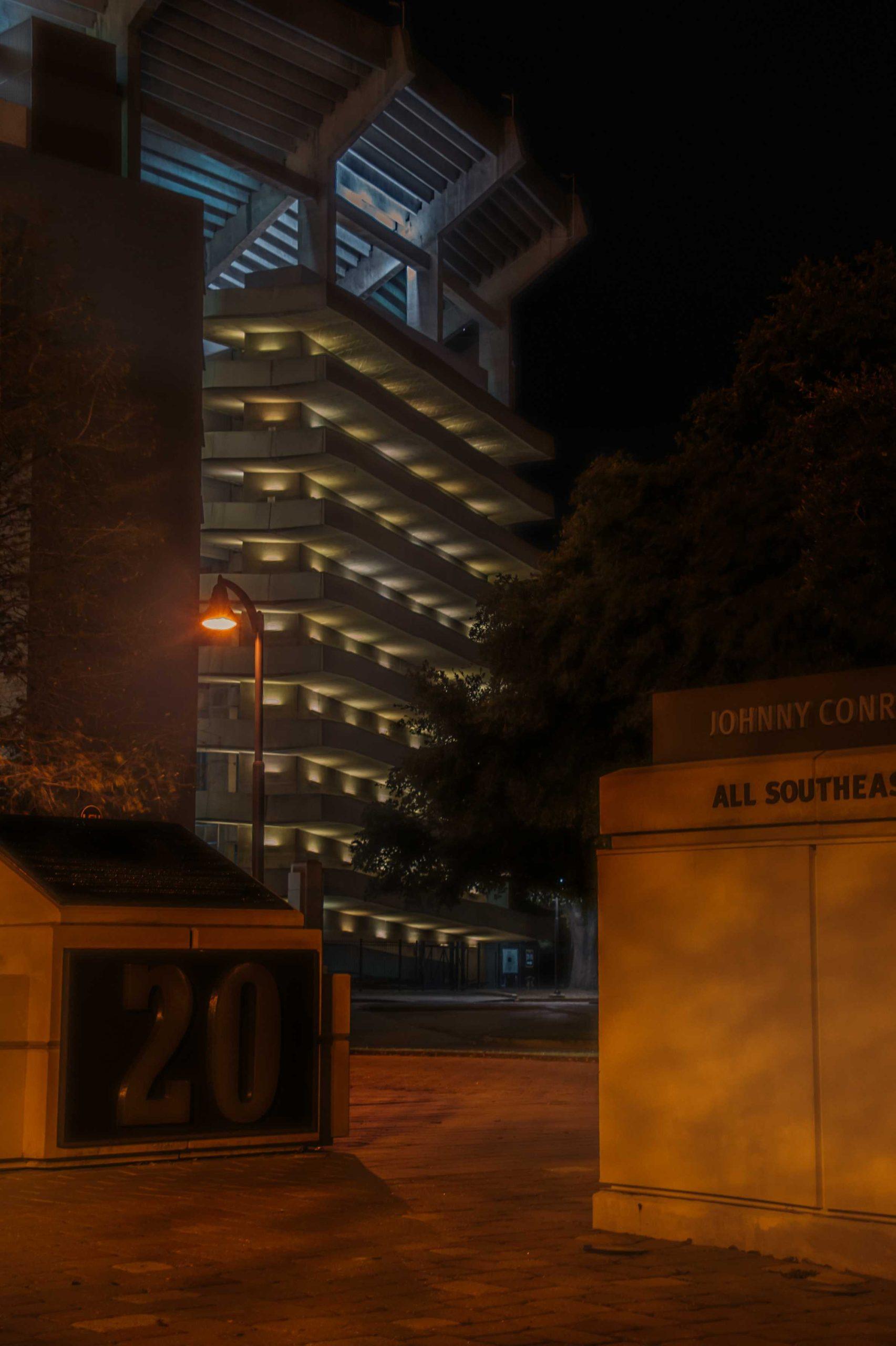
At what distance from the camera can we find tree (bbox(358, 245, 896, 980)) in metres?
19.8

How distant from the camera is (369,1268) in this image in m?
6.90

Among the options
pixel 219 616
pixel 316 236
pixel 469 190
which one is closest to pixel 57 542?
pixel 219 616

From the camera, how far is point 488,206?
266ft

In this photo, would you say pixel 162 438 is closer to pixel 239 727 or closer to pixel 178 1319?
pixel 239 727

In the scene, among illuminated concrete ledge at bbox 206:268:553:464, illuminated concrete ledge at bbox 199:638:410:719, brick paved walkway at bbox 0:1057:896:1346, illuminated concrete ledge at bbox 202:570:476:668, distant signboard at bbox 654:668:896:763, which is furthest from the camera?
illuminated concrete ledge at bbox 206:268:553:464

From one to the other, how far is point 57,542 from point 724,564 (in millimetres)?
8426

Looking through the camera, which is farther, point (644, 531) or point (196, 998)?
point (644, 531)

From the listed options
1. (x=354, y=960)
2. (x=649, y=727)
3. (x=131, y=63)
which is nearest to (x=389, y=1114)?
(x=649, y=727)

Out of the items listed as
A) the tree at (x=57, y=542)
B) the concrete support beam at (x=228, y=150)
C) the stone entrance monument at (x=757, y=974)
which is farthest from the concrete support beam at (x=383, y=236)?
the stone entrance monument at (x=757, y=974)

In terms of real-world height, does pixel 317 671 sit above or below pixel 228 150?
below

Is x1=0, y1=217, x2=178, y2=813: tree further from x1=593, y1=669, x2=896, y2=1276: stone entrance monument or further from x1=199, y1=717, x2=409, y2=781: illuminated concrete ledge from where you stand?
x1=199, y1=717, x2=409, y2=781: illuminated concrete ledge

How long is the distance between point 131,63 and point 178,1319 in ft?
183

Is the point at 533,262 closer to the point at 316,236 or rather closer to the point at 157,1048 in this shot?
the point at 316,236

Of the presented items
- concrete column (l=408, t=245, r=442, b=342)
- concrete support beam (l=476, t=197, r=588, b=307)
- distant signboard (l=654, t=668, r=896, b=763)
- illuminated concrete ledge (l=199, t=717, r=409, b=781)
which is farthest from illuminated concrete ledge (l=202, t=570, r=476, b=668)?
distant signboard (l=654, t=668, r=896, b=763)
